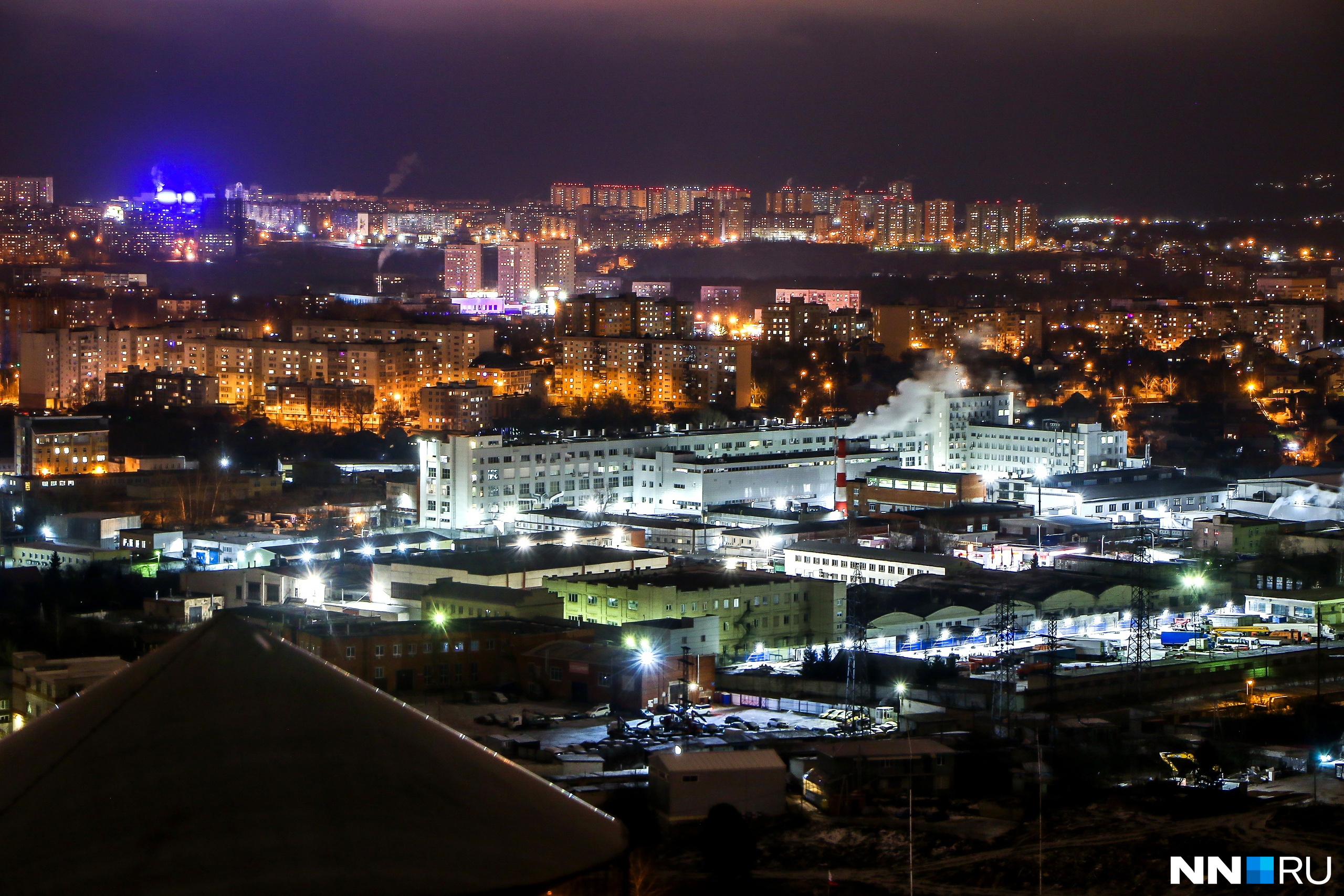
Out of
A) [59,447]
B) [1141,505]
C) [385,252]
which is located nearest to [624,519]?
[1141,505]

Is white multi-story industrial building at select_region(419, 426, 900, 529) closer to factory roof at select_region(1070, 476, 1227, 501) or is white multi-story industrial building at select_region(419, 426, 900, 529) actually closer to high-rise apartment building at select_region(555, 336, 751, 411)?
factory roof at select_region(1070, 476, 1227, 501)

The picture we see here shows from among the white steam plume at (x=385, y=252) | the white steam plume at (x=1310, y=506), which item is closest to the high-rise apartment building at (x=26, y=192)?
the white steam plume at (x=385, y=252)

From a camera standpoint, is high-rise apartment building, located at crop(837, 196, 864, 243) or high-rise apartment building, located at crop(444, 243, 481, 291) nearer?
high-rise apartment building, located at crop(444, 243, 481, 291)

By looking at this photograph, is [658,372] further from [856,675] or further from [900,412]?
[856,675]

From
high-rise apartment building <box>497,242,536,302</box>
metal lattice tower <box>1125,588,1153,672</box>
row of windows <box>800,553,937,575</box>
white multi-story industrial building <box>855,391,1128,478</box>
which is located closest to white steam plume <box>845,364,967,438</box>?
white multi-story industrial building <box>855,391,1128,478</box>

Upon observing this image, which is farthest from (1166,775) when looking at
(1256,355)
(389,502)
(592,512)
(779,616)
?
(1256,355)

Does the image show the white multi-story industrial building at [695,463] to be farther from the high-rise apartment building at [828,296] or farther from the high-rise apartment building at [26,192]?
the high-rise apartment building at [26,192]
